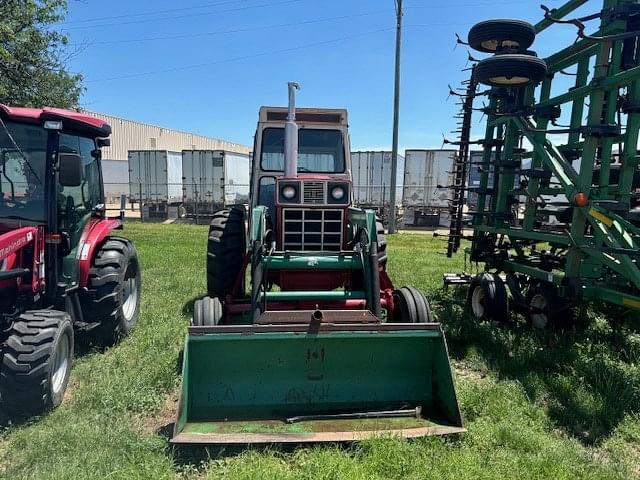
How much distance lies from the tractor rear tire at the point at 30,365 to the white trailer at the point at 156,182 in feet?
68.3

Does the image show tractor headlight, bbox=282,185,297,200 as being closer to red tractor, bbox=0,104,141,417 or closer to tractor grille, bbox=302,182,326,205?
tractor grille, bbox=302,182,326,205

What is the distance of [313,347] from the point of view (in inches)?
156

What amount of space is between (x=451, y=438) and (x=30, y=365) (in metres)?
3.04

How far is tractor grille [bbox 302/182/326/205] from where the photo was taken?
17.0 feet

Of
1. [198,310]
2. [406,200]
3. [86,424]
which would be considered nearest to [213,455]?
[86,424]

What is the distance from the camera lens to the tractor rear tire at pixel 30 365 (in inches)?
141

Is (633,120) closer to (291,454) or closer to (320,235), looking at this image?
(320,235)

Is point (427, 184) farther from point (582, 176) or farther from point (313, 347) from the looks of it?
point (313, 347)

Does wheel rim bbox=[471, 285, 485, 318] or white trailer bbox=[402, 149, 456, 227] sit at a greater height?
white trailer bbox=[402, 149, 456, 227]

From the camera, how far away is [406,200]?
74.6 feet

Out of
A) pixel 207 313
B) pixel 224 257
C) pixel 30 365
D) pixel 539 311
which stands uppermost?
pixel 224 257

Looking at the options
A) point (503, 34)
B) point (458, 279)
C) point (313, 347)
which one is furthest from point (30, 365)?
point (458, 279)

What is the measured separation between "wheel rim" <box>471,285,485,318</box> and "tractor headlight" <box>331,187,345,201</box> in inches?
103

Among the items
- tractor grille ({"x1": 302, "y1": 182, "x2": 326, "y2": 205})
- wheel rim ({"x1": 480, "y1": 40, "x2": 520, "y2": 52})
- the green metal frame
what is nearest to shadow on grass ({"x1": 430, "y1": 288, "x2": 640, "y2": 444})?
the green metal frame
